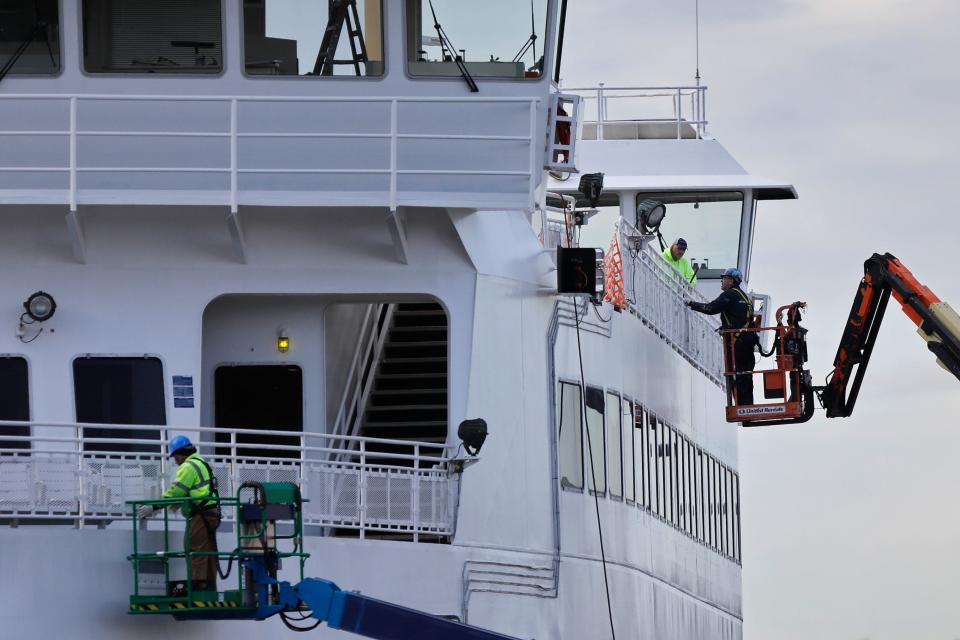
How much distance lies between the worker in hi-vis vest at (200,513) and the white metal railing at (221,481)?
1.81 ft

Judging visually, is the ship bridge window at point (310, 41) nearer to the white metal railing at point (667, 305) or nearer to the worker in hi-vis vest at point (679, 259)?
the white metal railing at point (667, 305)

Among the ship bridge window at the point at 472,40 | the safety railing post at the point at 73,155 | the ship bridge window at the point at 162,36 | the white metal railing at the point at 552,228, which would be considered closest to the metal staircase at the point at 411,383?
the white metal railing at the point at 552,228

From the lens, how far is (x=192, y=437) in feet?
72.9

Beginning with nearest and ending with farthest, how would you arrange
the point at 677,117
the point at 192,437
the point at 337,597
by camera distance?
1. the point at 337,597
2. the point at 192,437
3. the point at 677,117

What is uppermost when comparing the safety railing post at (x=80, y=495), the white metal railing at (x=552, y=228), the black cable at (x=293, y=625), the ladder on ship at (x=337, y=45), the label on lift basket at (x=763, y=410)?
the ladder on ship at (x=337, y=45)

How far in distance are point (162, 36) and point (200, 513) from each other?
624 centimetres

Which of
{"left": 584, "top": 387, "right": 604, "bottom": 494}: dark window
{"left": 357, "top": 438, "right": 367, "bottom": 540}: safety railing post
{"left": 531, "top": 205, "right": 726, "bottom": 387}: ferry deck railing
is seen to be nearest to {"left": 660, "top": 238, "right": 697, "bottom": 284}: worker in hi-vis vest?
{"left": 531, "top": 205, "right": 726, "bottom": 387}: ferry deck railing

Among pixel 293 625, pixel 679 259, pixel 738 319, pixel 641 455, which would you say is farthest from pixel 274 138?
pixel 679 259

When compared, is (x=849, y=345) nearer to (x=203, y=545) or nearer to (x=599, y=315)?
(x=599, y=315)

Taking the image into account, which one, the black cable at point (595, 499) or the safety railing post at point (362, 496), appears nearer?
the safety railing post at point (362, 496)

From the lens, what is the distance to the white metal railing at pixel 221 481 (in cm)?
1917

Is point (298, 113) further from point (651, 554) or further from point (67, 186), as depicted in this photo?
point (651, 554)

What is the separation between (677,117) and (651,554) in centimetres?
1447

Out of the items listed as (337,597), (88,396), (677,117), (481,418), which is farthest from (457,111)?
(677,117)
